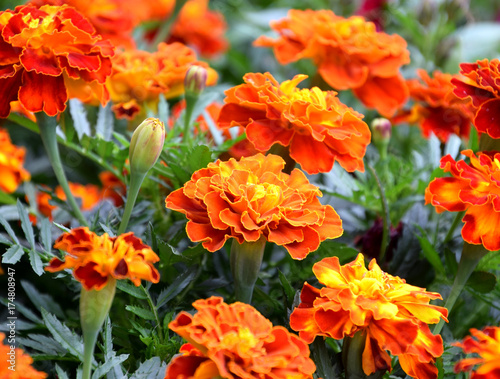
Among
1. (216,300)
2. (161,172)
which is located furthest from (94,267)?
(161,172)

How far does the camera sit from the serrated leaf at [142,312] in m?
0.51

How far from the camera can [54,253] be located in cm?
61

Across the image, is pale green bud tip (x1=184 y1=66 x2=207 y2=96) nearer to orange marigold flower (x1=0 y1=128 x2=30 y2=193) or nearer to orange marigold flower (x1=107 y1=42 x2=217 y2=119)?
orange marigold flower (x1=107 y1=42 x2=217 y2=119)

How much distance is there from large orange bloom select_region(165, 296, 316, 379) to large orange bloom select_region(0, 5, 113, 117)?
0.25 metres

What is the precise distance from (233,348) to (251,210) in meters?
0.12

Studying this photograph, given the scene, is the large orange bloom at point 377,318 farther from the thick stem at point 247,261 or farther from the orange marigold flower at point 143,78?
the orange marigold flower at point 143,78

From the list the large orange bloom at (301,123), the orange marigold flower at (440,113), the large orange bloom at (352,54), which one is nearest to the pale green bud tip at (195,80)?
the large orange bloom at (301,123)

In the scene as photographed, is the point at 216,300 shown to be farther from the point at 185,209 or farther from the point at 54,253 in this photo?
the point at 54,253

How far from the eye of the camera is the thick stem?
20.4 inches

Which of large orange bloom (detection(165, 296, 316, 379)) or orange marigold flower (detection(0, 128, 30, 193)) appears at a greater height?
large orange bloom (detection(165, 296, 316, 379))

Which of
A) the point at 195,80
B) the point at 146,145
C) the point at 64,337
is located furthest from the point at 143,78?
the point at 64,337

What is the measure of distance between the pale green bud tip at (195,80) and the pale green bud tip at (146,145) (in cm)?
14

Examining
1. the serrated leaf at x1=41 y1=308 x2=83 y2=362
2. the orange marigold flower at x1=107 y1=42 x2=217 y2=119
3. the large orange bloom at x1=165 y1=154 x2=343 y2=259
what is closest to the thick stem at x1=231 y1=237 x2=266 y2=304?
the large orange bloom at x1=165 y1=154 x2=343 y2=259

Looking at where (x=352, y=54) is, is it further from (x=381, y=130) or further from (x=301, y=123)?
(x=301, y=123)
